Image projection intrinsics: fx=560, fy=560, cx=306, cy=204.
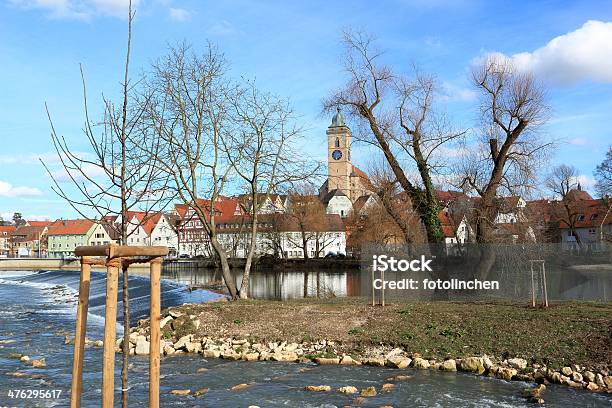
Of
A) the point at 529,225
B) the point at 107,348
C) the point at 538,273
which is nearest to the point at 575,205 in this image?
the point at 529,225

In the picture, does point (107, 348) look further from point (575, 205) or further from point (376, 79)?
point (575, 205)

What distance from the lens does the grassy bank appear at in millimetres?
14133

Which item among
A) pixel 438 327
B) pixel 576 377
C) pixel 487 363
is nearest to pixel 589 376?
pixel 576 377

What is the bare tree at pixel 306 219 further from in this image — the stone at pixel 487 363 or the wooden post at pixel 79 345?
the wooden post at pixel 79 345

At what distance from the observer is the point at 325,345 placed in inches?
627

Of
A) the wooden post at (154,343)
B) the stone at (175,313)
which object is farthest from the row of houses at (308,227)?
the stone at (175,313)

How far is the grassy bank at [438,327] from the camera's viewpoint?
46.4ft

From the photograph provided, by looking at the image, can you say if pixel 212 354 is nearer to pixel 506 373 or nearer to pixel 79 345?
pixel 506 373

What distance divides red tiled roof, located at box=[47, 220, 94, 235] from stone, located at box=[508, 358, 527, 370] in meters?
119

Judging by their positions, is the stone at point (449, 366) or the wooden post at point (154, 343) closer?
the wooden post at point (154, 343)

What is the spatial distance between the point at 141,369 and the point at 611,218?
81.4 metres

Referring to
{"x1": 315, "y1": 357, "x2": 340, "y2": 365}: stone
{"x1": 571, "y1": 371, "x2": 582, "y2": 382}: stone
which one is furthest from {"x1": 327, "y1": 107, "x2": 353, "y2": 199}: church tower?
{"x1": 571, "y1": 371, "x2": 582, "y2": 382}: stone

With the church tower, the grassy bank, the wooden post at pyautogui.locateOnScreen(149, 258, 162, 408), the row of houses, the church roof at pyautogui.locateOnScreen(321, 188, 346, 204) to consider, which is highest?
the church tower

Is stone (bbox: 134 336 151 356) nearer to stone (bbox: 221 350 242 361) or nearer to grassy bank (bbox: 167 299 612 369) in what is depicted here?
grassy bank (bbox: 167 299 612 369)
